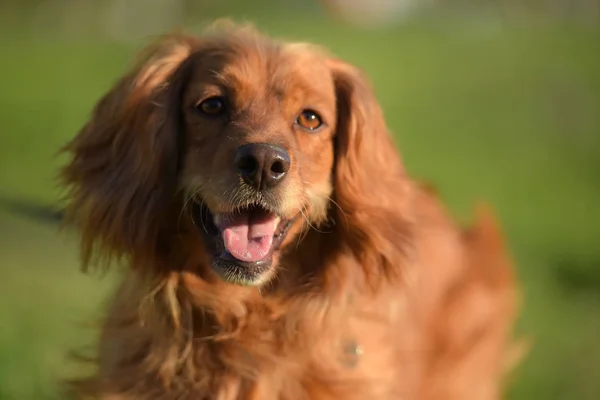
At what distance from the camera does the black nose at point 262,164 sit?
10.5 feet

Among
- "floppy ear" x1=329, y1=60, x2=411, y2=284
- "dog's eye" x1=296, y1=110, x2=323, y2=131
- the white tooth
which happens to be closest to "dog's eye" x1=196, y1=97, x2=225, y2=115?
"dog's eye" x1=296, y1=110, x2=323, y2=131

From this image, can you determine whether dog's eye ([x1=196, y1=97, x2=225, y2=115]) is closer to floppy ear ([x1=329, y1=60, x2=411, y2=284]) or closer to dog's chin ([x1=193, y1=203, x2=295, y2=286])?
dog's chin ([x1=193, y1=203, x2=295, y2=286])

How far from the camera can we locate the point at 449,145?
12.8m

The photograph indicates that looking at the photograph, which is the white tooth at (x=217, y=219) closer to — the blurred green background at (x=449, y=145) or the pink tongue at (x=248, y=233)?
the pink tongue at (x=248, y=233)

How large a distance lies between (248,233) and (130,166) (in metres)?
0.58

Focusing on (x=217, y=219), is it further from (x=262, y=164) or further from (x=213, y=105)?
(x=213, y=105)

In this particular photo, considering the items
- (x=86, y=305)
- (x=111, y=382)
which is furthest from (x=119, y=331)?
(x=86, y=305)

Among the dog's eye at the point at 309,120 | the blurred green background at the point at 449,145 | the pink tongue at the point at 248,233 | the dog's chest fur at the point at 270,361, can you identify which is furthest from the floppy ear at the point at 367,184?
the blurred green background at the point at 449,145

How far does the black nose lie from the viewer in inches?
126

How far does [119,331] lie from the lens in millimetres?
3590

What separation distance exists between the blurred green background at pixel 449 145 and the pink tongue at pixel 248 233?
37.6 inches

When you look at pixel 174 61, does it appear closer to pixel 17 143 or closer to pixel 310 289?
pixel 310 289

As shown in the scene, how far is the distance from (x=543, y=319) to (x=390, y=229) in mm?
2926

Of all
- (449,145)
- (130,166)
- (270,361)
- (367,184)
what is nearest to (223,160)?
(130,166)
